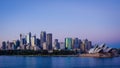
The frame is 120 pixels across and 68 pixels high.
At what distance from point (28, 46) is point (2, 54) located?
9.33 metres

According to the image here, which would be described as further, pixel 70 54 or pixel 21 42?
pixel 21 42

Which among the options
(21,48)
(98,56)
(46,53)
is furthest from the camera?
(21,48)

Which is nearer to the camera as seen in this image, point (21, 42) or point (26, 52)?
point (26, 52)

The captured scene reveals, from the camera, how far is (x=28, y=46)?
93875mm

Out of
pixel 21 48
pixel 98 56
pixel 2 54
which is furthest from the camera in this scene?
pixel 21 48

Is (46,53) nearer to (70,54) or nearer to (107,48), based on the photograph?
(70,54)

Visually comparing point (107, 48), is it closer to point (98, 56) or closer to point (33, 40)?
point (98, 56)

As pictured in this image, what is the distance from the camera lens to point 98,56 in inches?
2653

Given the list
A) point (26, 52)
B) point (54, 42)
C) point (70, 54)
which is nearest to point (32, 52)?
point (26, 52)

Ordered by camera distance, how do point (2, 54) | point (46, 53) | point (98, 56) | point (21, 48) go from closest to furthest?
point (98, 56) → point (46, 53) → point (2, 54) → point (21, 48)

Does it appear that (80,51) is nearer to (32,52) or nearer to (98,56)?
(32,52)

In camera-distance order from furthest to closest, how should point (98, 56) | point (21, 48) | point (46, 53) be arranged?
1. point (21, 48)
2. point (46, 53)
3. point (98, 56)

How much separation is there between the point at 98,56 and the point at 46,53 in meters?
17.4

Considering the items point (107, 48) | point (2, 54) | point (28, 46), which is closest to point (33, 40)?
point (28, 46)
